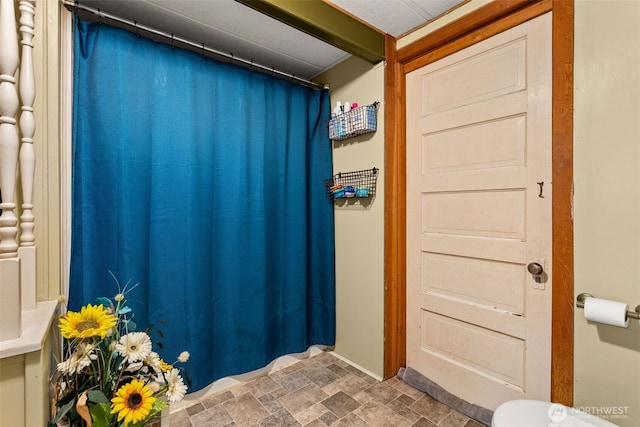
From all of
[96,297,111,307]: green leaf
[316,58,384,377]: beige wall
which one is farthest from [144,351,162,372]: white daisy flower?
[316,58,384,377]: beige wall

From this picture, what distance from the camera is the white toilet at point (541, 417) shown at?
1.00m

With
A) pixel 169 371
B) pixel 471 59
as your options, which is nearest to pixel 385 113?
pixel 471 59

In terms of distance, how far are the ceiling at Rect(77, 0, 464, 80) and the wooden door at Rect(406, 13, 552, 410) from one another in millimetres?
350

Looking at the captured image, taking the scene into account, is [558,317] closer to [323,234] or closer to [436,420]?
[436,420]

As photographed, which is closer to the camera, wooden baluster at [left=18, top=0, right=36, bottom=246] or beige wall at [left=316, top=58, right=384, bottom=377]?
wooden baluster at [left=18, top=0, right=36, bottom=246]

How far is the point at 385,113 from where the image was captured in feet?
6.21

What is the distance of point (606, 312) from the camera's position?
1080 mm

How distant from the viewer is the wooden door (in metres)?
1.36

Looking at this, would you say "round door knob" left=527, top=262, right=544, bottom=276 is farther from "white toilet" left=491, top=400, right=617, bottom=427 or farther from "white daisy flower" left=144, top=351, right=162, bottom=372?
"white daisy flower" left=144, top=351, right=162, bottom=372

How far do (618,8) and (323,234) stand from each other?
190cm

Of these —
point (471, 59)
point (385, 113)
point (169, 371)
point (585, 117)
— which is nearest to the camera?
point (169, 371)

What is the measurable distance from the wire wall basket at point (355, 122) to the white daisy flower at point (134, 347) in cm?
164

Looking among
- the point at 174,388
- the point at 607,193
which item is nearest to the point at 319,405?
the point at 174,388

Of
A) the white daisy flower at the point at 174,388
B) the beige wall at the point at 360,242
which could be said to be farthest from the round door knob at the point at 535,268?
the white daisy flower at the point at 174,388
